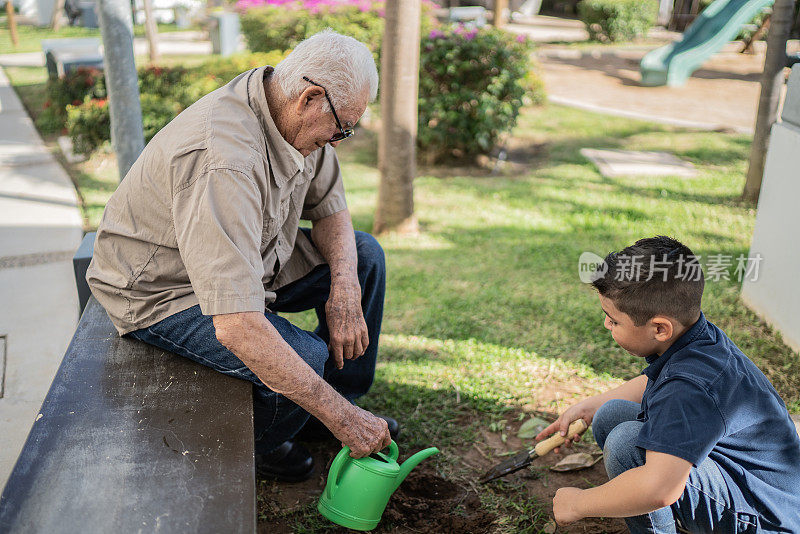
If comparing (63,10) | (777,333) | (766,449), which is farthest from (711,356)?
(63,10)

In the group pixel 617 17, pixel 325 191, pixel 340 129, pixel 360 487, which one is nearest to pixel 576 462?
pixel 360 487

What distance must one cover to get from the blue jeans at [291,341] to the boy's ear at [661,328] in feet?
3.06

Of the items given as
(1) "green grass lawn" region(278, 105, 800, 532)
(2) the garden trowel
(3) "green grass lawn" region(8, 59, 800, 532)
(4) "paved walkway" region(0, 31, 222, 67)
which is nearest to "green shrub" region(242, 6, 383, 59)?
(3) "green grass lawn" region(8, 59, 800, 532)

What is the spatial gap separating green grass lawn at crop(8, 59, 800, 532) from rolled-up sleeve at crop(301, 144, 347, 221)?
0.80m

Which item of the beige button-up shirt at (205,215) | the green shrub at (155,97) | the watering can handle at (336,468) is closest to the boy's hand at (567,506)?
the watering can handle at (336,468)

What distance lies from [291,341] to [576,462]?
1088 mm

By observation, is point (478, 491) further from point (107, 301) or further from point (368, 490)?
point (107, 301)

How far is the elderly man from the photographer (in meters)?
1.73

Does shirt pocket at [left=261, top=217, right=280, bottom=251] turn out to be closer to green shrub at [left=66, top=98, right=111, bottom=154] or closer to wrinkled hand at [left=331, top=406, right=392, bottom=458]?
wrinkled hand at [left=331, top=406, right=392, bottom=458]

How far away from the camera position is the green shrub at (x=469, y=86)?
620 centimetres

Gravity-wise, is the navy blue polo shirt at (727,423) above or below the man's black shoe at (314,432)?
above

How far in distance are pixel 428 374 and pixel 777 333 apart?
1637 millimetres

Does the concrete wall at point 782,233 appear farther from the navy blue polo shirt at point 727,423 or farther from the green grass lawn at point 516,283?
the navy blue polo shirt at point 727,423

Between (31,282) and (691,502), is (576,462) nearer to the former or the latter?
(691,502)
